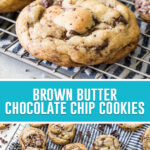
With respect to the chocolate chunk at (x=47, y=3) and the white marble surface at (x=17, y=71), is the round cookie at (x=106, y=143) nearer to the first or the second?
the white marble surface at (x=17, y=71)

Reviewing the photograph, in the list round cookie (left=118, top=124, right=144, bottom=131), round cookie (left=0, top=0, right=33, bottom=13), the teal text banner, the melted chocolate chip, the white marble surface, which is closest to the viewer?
the teal text banner

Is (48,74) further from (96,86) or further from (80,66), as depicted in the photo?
(96,86)

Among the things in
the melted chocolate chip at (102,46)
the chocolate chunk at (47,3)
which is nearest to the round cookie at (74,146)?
the melted chocolate chip at (102,46)

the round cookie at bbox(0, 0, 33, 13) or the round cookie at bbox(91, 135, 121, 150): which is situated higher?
the round cookie at bbox(0, 0, 33, 13)

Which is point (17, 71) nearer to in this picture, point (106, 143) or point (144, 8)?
point (106, 143)

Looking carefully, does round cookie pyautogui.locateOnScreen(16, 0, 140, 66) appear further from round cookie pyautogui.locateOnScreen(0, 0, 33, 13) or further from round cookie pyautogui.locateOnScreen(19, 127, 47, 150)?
round cookie pyautogui.locateOnScreen(19, 127, 47, 150)

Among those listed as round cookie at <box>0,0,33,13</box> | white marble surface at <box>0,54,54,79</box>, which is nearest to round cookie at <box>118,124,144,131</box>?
white marble surface at <box>0,54,54,79</box>

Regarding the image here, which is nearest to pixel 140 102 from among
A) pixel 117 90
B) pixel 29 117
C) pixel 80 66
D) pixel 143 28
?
pixel 117 90

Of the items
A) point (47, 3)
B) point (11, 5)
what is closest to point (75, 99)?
point (47, 3)
